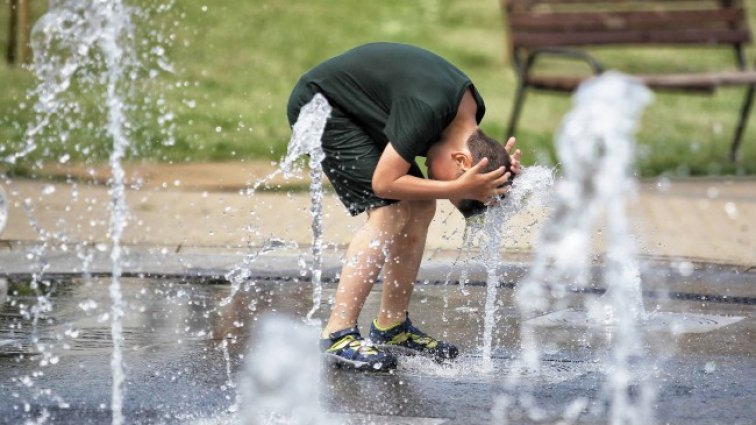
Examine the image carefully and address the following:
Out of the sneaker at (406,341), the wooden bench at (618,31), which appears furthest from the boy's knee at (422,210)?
the wooden bench at (618,31)

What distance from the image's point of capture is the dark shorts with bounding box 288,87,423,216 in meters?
4.94

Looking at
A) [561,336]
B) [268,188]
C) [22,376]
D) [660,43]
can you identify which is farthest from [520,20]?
[22,376]

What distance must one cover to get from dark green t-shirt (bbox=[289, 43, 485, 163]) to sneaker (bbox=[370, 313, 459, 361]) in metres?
0.64

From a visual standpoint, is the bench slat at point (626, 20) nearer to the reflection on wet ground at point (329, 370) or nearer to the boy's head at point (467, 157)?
the reflection on wet ground at point (329, 370)

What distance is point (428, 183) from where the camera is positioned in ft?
15.3

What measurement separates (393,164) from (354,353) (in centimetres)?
63

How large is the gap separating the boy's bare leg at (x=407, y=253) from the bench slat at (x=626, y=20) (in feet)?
17.9

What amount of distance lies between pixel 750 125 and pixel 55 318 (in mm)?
8922

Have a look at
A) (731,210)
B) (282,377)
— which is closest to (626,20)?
(731,210)

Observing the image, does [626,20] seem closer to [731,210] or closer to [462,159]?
[731,210]

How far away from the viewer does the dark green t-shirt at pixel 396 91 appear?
15.3 feet

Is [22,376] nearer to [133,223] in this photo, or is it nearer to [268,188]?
[133,223]

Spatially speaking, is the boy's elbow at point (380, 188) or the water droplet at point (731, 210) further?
the water droplet at point (731, 210)

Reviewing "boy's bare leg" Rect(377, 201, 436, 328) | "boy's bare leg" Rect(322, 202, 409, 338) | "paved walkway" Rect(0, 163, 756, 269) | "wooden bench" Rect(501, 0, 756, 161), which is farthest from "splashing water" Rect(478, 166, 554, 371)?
"wooden bench" Rect(501, 0, 756, 161)
